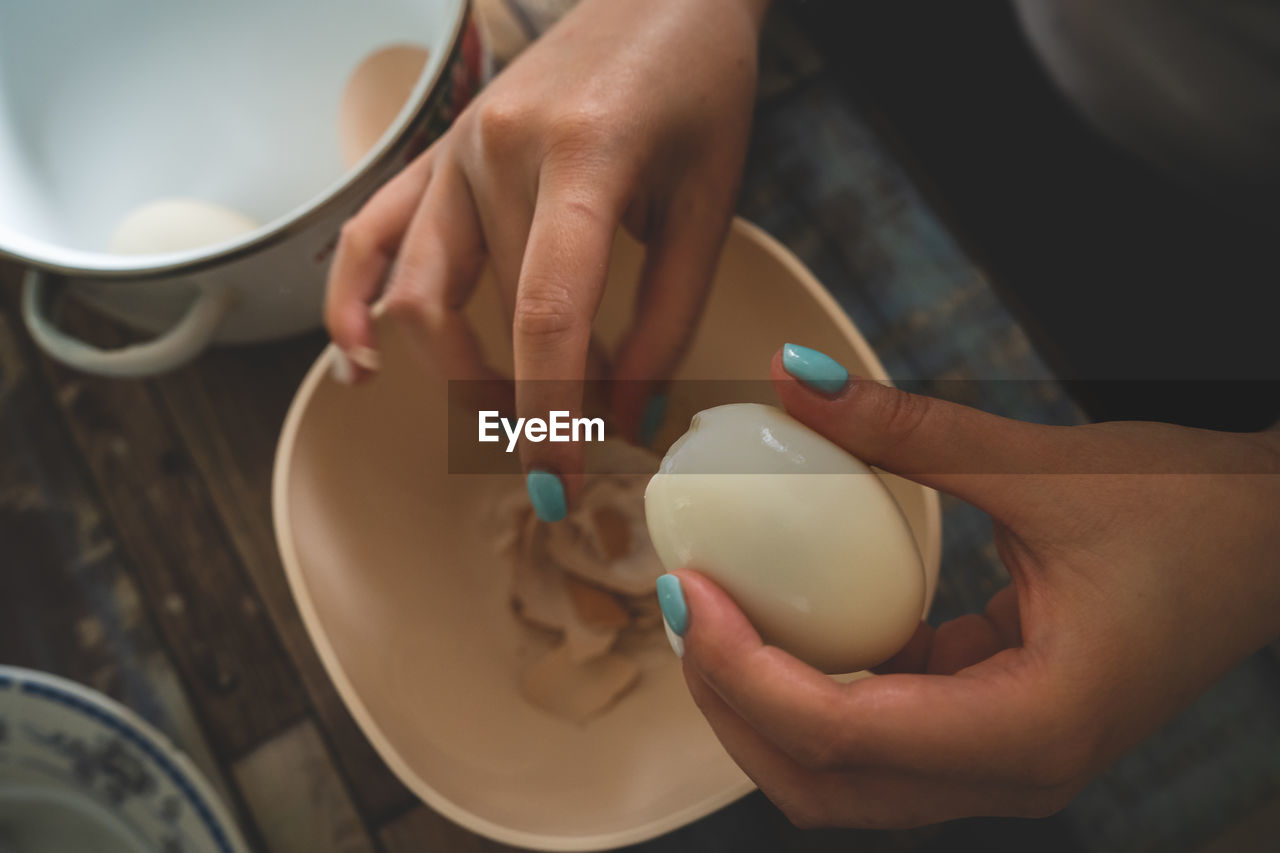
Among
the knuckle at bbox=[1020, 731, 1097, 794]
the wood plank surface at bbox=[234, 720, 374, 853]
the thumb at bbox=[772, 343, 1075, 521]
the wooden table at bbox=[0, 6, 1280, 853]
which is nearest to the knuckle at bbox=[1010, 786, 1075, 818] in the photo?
the knuckle at bbox=[1020, 731, 1097, 794]

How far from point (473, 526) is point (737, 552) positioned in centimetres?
33

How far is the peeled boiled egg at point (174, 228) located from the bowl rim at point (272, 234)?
101 mm

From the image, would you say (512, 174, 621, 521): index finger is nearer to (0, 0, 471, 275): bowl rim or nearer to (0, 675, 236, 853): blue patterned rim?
(0, 0, 471, 275): bowl rim

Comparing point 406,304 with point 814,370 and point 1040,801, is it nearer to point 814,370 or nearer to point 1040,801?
point 814,370

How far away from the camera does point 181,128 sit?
2.01ft

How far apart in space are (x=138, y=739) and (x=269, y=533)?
6.6 inches

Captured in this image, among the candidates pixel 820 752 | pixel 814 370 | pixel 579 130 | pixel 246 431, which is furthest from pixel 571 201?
pixel 246 431

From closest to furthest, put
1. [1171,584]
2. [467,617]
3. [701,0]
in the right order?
[1171,584] → [701,0] → [467,617]

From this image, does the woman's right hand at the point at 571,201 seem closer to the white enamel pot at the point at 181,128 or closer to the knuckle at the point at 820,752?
the white enamel pot at the point at 181,128

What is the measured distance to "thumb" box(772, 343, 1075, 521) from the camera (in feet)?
1.04

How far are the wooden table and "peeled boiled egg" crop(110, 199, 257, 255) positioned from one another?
0.11 meters

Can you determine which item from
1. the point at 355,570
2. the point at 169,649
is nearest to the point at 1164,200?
the point at 355,570

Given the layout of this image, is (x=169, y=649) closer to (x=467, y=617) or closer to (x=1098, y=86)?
(x=467, y=617)

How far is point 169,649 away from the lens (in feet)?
2.00
